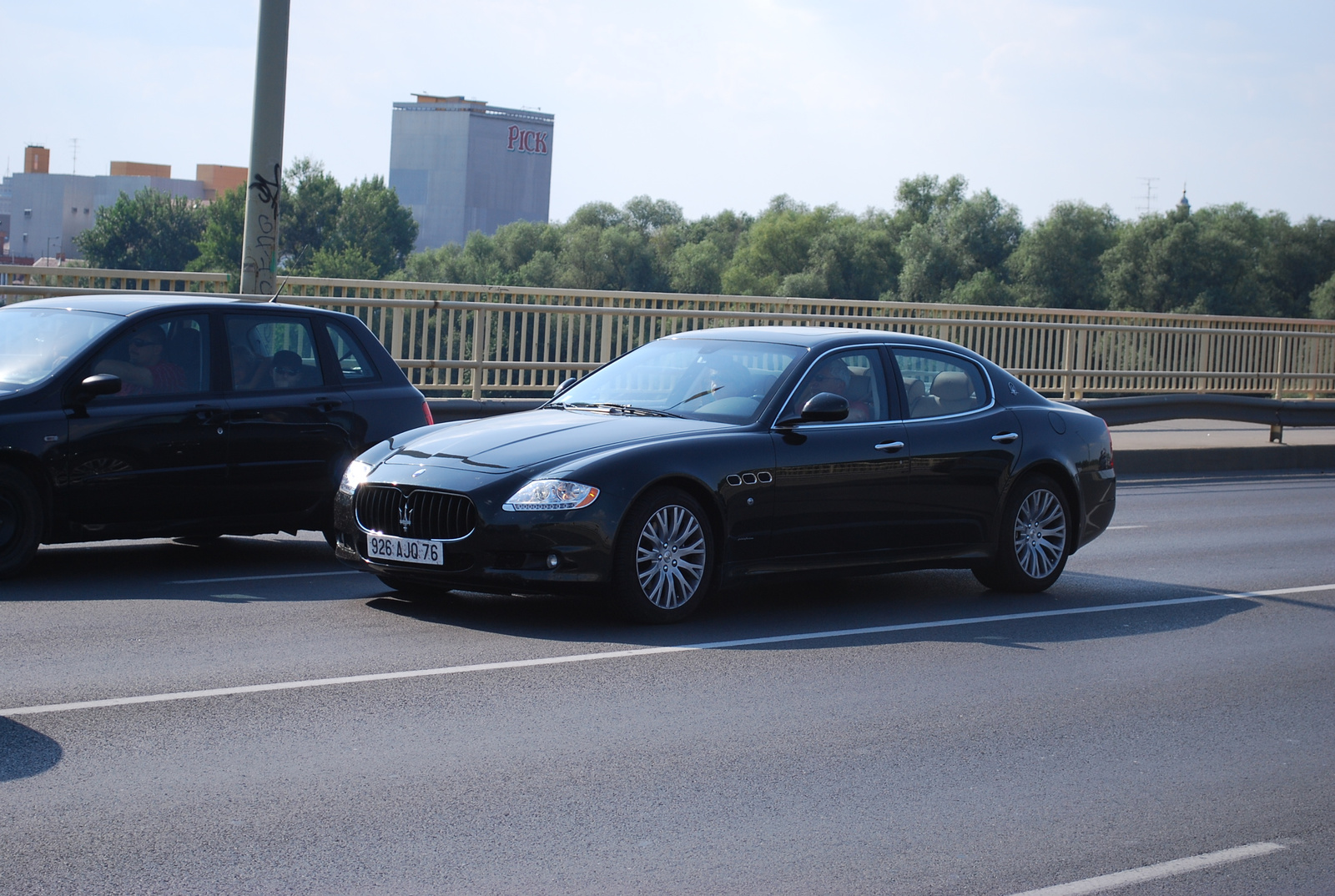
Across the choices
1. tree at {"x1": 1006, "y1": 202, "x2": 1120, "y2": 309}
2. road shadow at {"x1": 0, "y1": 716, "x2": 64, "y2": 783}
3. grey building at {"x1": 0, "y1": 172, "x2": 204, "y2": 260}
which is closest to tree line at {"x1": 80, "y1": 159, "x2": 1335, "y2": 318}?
tree at {"x1": 1006, "y1": 202, "x2": 1120, "y2": 309}

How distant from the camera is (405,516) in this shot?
800 cm

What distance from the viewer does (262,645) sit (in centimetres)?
733

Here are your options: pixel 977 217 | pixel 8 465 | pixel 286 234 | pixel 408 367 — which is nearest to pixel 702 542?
pixel 8 465

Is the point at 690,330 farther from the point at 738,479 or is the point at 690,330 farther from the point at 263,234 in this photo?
the point at 738,479

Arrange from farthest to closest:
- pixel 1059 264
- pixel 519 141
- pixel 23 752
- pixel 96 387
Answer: pixel 519 141, pixel 1059 264, pixel 96 387, pixel 23 752

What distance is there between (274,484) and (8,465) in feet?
5.16

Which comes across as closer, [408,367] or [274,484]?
[274,484]

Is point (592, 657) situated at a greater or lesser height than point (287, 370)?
lesser

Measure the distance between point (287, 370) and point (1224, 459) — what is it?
14140 mm

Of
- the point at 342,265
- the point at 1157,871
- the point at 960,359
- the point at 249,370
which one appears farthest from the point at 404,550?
the point at 342,265

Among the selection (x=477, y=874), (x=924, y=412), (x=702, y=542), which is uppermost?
(x=924, y=412)

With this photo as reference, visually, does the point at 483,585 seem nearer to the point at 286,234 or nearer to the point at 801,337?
the point at 801,337

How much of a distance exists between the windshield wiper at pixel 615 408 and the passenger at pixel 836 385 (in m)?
0.80

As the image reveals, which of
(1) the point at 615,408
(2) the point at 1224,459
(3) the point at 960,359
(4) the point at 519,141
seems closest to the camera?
(1) the point at 615,408
